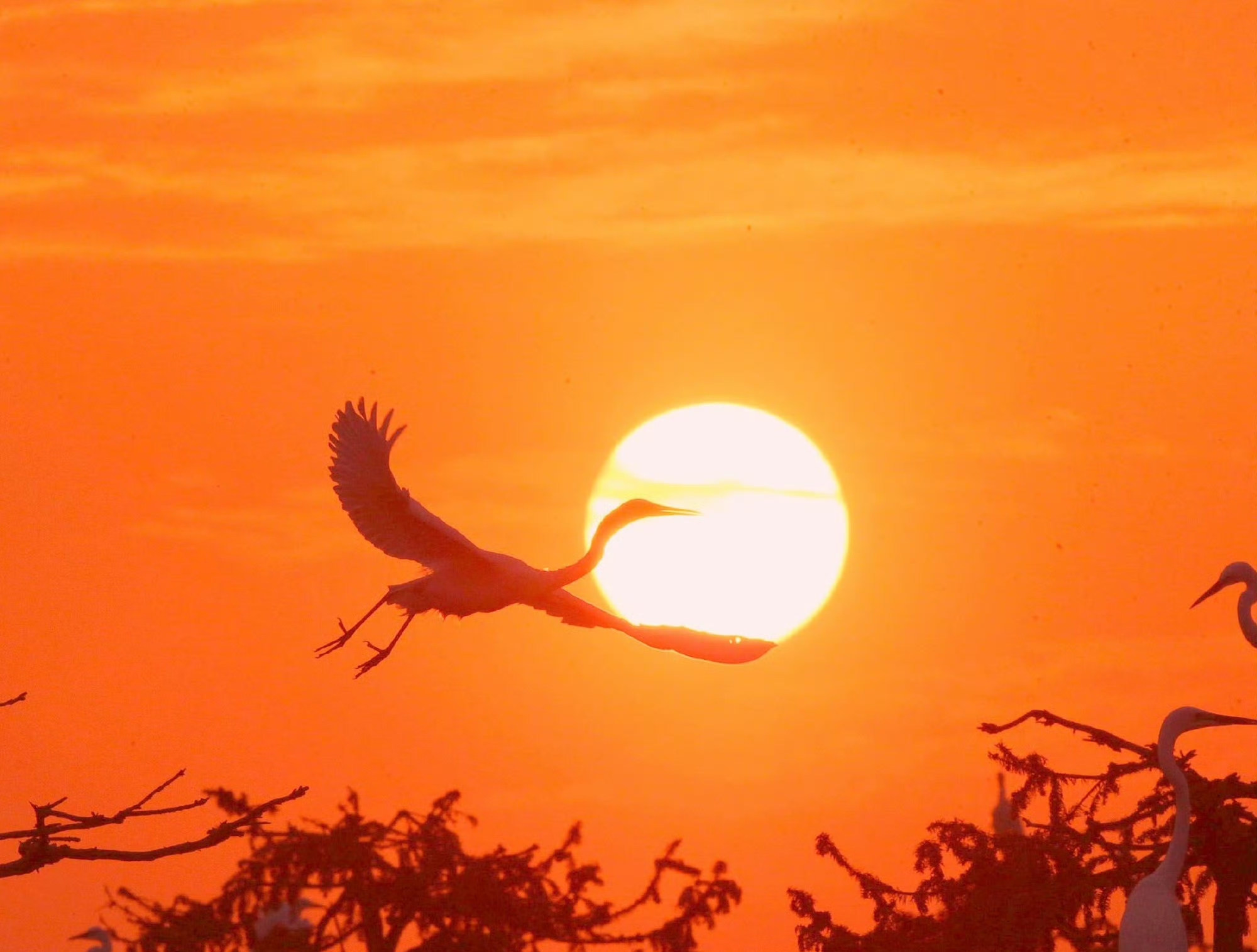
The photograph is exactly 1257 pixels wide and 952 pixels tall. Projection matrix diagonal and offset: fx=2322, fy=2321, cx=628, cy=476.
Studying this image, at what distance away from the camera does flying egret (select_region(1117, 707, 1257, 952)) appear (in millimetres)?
19219

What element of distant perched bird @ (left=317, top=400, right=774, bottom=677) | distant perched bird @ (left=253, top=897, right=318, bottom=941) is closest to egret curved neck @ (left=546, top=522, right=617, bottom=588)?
distant perched bird @ (left=317, top=400, right=774, bottom=677)

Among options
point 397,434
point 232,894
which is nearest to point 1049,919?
point 397,434

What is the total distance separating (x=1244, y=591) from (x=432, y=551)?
9.03 m

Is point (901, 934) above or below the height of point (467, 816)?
below

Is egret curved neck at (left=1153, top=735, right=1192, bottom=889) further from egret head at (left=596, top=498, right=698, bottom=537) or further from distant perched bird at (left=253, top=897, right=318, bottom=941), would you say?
distant perched bird at (left=253, top=897, right=318, bottom=941)

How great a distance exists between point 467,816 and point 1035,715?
513 inches

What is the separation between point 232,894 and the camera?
31625 millimetres

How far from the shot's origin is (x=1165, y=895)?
775 inches

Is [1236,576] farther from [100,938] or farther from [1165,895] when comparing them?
[100,938]

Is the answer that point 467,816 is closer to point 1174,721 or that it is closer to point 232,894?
point 232,894

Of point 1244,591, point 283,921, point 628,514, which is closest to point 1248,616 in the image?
point 1244,591

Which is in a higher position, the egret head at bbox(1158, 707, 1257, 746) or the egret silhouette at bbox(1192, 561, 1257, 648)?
the egret silhouette at bbox(1192, 561, 1257, 648)

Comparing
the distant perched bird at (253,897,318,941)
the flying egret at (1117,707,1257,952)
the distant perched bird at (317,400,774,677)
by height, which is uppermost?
the distant perched bird at (253,897,318,941)

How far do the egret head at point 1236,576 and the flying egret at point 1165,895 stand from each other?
→ 166 inches
